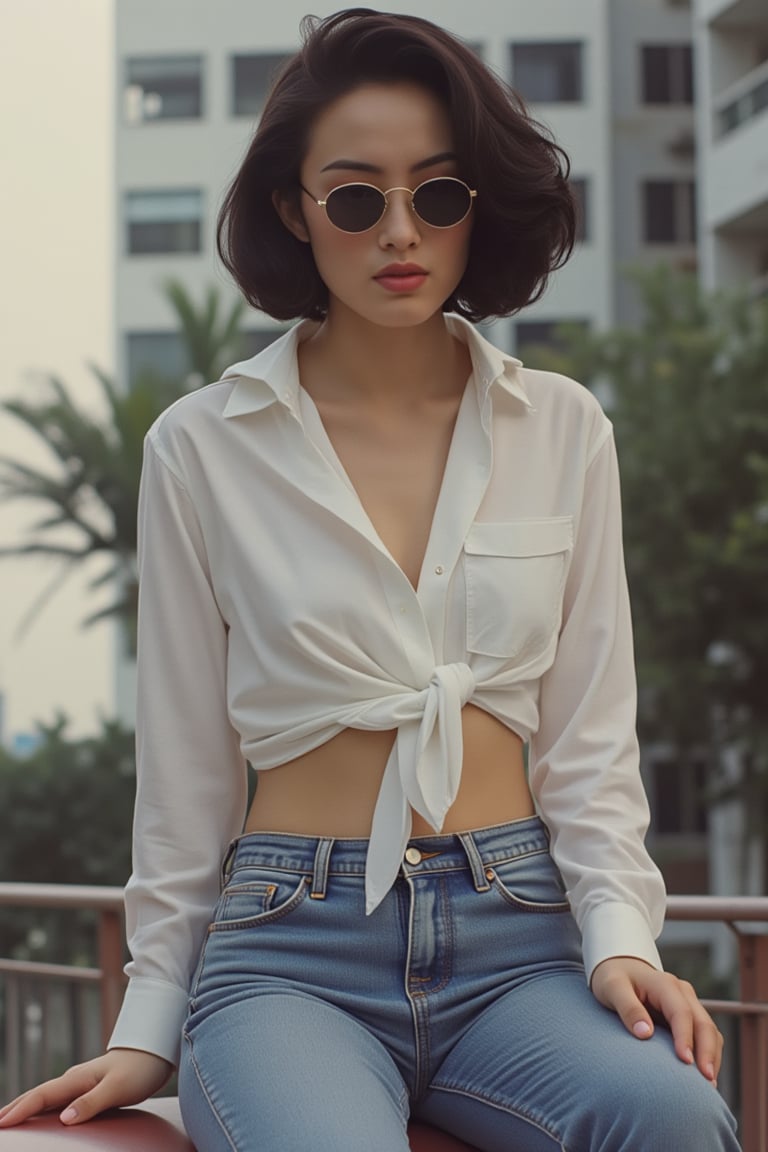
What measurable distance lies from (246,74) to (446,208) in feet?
89.7

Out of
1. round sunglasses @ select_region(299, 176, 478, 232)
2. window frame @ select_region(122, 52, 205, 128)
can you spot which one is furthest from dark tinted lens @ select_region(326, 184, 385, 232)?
window frame @ select_region(122, 52, 205, 128)

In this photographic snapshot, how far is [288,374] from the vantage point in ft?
7.23

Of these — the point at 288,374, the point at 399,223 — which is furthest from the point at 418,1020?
the point at 399,223

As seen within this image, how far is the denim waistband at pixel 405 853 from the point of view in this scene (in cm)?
195

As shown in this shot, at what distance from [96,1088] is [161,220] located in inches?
1092

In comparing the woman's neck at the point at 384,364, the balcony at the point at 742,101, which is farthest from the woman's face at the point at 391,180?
the balcony at the point at 742,101

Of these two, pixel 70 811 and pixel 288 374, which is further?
pixel 70 811

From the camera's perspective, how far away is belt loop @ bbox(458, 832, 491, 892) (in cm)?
195

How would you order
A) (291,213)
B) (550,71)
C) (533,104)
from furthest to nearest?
(550,71), (533,104), (291,213)

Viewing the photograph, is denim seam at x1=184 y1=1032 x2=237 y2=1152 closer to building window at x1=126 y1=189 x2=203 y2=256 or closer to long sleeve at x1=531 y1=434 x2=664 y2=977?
long sleeve at x1=531 y1=434 x2=664 y2=977

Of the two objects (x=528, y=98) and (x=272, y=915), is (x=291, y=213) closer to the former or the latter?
(x=272, y=915)

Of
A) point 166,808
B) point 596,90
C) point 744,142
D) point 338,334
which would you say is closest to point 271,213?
point 338,334

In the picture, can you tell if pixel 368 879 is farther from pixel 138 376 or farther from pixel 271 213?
pixel 138 376

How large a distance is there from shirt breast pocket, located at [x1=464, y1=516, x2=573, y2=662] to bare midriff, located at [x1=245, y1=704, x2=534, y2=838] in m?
0.10
